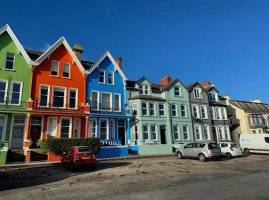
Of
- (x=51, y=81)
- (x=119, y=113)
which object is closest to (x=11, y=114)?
(x=51, y=81)

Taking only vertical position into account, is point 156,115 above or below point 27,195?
above

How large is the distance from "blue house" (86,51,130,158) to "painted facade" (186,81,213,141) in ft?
40.0

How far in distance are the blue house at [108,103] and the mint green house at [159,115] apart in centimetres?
133

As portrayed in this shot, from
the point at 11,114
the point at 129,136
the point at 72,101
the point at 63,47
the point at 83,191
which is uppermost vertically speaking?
the point at 63,47

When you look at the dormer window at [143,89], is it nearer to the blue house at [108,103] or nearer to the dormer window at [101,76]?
the blue house at [108,103]

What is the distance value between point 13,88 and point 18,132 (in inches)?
178

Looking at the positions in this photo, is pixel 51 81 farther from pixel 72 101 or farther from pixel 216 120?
pixel 216 120

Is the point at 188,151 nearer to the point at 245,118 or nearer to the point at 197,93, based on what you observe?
the point at 197,93

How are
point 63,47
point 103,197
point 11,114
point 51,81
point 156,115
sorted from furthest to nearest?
point 156,115 < point 63,47 < point 51,81 < point 11,114 < point 103,197

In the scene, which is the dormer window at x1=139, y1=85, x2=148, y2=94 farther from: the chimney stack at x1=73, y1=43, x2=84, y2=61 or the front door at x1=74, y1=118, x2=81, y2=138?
the front door at x1=74, y1=118, x2=81, y2=138

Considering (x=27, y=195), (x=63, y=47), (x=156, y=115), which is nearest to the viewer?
(x=27, y=195)

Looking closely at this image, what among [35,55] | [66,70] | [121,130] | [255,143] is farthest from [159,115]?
[35,55]

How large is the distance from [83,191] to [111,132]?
52.0 feet

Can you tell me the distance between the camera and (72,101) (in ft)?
A: 69.2
